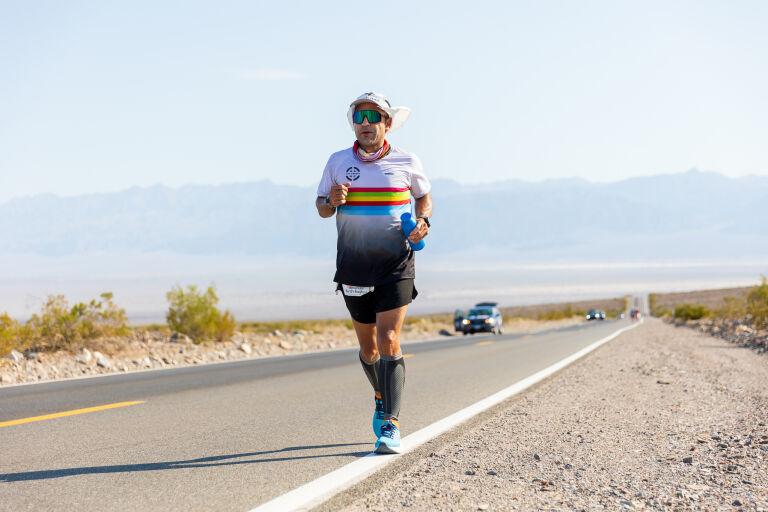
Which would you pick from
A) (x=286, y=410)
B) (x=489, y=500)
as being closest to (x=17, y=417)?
(x=286, y=410)

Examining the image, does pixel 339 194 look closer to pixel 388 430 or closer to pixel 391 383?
pixel 391 383

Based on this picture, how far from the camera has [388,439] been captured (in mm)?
4984

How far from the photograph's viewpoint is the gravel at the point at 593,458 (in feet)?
12.8

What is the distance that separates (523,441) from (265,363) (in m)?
9.18

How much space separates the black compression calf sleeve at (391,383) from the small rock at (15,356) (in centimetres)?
994

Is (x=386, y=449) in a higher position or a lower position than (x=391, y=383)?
lower

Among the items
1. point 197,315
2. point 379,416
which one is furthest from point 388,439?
point 197,315

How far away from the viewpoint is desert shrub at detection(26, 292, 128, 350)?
1481cm

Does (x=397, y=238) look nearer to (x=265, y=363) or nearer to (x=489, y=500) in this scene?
(x=489, y=500)

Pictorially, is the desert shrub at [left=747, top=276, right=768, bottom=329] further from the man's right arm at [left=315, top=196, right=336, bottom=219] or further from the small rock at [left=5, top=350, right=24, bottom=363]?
the man's right arm at [left=315, top=196, right=336, bottom=219]

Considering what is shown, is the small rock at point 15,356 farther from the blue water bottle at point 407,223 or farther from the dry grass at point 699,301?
the dry grass at point 699,301

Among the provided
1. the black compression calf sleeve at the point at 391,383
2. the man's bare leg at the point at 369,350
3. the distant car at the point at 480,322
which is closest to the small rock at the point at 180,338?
the man's bare leg at the point at 369,350

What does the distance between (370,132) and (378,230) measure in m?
0.66

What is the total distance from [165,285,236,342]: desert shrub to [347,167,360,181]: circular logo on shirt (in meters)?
16.0
